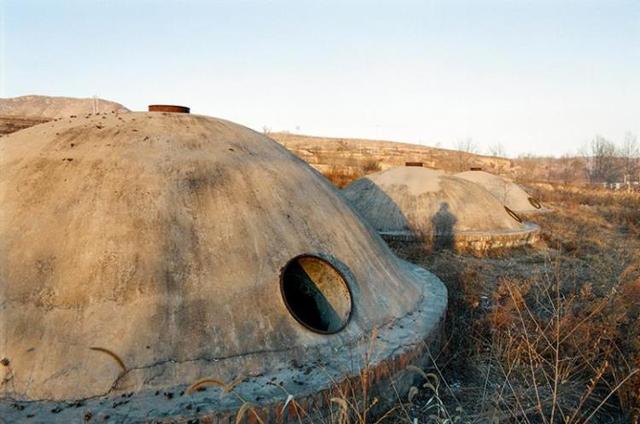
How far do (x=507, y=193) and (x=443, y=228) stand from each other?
7937 mm

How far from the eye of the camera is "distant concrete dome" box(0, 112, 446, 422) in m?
3.13

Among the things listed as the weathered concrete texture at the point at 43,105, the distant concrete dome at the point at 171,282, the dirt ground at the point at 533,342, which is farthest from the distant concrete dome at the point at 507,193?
the weathered concrete texture at the point at 43,105

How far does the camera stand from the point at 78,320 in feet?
10.8

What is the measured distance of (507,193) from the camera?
19000mm

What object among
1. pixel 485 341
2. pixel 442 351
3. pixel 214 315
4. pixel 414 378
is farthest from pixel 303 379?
pixel 485 341

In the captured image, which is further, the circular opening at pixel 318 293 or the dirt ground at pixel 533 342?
the circular opening at pixel 318 293

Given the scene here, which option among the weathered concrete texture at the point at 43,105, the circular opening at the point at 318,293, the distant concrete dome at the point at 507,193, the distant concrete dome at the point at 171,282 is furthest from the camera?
the weathered concrete texture at the point at 43,105

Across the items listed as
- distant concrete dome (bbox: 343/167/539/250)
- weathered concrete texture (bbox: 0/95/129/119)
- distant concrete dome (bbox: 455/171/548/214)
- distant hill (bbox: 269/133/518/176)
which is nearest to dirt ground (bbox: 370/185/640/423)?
distant concrete dome (bbox: 343/167/539/250)

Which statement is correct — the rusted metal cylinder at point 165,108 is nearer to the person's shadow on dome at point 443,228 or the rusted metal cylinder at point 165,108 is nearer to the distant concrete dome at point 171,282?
the distant concrete dome at point 171,282

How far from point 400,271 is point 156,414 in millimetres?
3642

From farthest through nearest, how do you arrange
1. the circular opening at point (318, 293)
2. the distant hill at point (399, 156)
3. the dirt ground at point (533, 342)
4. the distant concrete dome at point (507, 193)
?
1. the distant hill at point (399, 156)
2. the distant concrete dome at point (507, 193)
3. the circular opening at point (318, 293)
4. the dirt ground at point (533, 342)

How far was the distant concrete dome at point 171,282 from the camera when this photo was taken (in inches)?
123

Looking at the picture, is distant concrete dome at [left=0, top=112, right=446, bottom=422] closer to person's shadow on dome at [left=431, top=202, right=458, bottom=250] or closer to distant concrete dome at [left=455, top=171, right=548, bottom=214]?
person's shadow on dome at [left=431, top=202, right=458, bottom=250]

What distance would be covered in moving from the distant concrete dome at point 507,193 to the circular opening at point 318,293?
1503 centimetres
